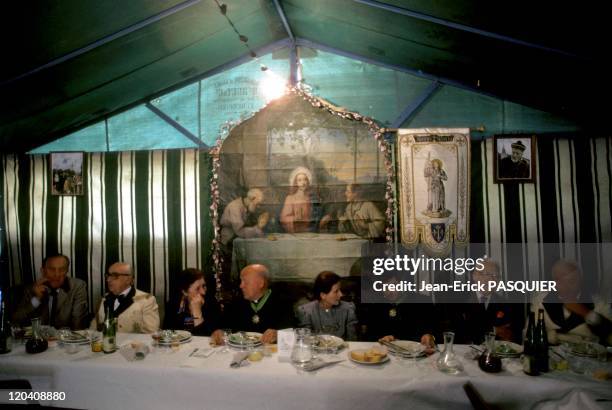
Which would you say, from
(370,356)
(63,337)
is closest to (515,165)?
(370,356)

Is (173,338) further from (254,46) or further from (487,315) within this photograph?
(254,46)

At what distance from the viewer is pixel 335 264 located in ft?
14.0

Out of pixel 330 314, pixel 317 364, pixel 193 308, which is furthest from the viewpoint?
pixel 330 314

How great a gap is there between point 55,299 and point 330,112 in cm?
367

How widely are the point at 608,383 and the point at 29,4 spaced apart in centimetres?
410

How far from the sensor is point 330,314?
13.0ft

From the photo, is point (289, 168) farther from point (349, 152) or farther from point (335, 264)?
point (335, 264)

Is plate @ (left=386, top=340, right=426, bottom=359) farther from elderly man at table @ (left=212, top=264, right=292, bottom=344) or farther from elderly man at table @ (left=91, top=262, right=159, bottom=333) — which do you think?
elderly man at table @ (left=91, top=262, right=159, bottom=333)

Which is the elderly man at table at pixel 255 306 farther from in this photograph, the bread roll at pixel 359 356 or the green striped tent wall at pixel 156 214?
the bread roll at pixel 359 356

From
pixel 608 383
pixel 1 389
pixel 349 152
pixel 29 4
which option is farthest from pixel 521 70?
pixel 1 389

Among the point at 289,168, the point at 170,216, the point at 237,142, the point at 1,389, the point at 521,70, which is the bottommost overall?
the point at 1,389

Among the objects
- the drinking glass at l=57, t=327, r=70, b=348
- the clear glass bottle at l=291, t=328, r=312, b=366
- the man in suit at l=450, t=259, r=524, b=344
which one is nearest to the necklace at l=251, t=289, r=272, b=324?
the clear glass bottle at l=291, t=328, r=312, b=366

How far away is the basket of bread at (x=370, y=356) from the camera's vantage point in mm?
2645

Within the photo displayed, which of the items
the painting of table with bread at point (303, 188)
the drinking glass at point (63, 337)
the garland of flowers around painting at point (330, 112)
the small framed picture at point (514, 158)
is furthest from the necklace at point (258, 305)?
the small framed picture at point (514, 158)
